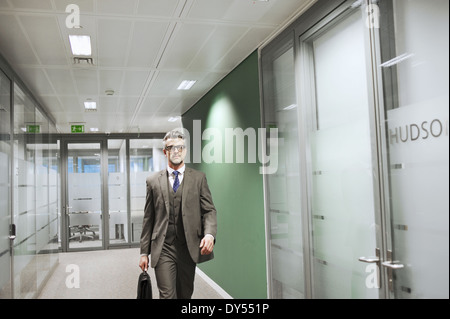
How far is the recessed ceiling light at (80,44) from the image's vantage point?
2803 millimetres

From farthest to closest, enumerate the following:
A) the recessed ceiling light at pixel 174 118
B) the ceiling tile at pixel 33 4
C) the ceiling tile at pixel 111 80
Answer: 1. the recessed ceiling light at pixel 174 118
2. the ceiling tile at pixel 111 80
3. the ceiling tile at pixel 33 4

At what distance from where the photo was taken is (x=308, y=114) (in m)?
2.48

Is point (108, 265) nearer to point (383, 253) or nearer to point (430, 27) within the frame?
point (383, 253)

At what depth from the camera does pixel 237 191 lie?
3760mm

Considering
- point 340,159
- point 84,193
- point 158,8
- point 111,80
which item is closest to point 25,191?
point 84,193

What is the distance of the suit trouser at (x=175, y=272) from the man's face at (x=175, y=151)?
1.83ft

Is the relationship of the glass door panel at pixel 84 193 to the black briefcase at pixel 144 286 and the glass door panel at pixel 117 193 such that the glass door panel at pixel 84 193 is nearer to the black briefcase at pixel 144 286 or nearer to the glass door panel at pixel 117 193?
the glass door panel at pixel 117 193

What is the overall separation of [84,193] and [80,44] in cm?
130

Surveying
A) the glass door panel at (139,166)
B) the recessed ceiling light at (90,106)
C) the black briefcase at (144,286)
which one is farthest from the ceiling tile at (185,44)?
the black briefcase at (144,286)

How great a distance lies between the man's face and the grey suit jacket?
104 millimetres

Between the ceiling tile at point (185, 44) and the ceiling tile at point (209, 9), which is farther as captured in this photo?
the ceiling tile at point (185, 44)

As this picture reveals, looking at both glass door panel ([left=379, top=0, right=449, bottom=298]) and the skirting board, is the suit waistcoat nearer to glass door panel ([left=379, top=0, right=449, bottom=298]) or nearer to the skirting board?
glass door panel ([left=379, top=0, right=449, bottom=298])

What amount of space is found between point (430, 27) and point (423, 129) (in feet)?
1.40

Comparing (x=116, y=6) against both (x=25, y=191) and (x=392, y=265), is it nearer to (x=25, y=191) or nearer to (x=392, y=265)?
(x=25, y=191)
